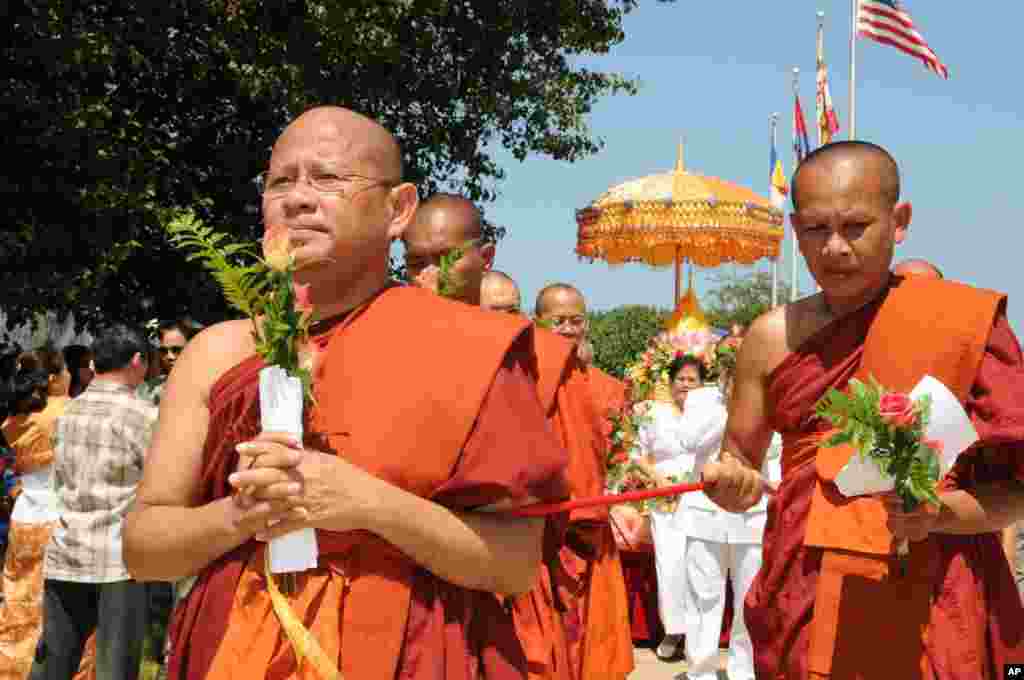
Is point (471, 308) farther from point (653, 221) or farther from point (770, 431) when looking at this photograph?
point (653, 221)

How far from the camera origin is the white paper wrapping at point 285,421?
2.21 metres

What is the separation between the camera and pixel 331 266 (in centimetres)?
252

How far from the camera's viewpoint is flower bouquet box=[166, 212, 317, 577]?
2215mm

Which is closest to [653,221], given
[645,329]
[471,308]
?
[471,308]

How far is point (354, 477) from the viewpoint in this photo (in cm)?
223

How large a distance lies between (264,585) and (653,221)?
12.7 meters

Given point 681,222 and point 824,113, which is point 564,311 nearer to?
point 681,222

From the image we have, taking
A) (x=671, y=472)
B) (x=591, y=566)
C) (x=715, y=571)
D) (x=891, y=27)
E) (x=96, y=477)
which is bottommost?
(x=715, y=571)

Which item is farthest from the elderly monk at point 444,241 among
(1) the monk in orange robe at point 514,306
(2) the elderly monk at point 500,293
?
(2) the elderly monk at point 500,293

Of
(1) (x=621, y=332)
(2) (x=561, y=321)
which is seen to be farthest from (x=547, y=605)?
(1) (x=621, y=332)

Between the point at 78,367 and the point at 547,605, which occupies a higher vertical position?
the point at 78,367

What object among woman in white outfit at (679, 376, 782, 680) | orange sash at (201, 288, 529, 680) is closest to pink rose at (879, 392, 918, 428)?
orange sash at (201, 288, 529, 680)

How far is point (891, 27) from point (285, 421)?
668 inches

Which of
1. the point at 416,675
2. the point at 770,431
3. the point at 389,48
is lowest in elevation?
the point at 416,675
